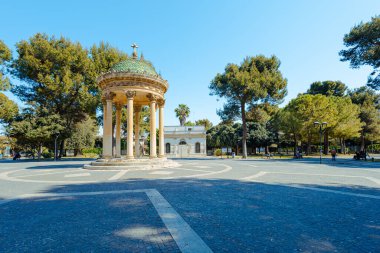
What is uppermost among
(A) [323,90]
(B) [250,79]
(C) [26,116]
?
(A) [323,90]

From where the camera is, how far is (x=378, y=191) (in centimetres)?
783

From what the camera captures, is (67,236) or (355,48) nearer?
(67,236)

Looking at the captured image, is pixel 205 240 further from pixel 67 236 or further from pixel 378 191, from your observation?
pixel 378 191

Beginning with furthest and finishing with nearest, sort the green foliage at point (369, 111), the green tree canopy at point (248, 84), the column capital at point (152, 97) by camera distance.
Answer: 1. the green foliage at point (369, 111)
2. the green tree canopy at point (248, 84)
3. the column capital at point (152, 97)

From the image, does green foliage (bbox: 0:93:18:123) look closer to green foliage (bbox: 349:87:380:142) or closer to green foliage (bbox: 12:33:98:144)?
green foliage (bbox: 12:33:98:144)

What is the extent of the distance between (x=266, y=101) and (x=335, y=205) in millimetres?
31135

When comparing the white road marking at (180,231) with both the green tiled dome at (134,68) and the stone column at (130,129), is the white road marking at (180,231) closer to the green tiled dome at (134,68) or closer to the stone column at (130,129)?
the stone column at (130,129)

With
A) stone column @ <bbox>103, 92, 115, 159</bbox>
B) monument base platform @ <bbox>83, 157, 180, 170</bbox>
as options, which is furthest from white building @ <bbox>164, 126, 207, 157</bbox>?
monument base platform @ <bbox>83, 157, 180, 170</bbox>

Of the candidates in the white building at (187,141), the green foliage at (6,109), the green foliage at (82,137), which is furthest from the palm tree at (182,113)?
the green foliage at (6,109)

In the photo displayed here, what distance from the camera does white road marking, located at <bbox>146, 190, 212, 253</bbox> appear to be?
3367 millimetres

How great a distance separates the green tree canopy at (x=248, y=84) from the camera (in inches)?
1298

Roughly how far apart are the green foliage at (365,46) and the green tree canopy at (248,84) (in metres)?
9.88

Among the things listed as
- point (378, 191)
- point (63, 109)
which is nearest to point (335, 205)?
point (378, 191)

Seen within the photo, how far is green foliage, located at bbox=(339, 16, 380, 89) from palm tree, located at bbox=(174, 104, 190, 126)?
→ 5010 centimetres
